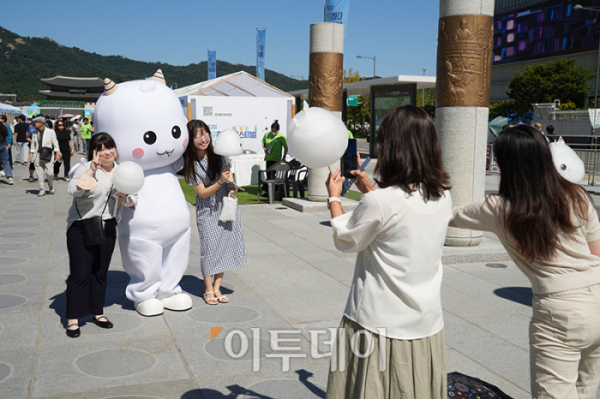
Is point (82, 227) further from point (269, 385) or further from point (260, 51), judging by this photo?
point (260, 51)

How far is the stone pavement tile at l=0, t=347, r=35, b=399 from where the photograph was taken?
3.21 meters

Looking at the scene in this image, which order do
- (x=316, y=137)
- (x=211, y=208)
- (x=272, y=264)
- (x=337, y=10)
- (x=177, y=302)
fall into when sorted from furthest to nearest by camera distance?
(x=337, y=10) → (x=272, y=264) → (x=211, y=208) → (x=177, y=302) → (x=316, y=137)

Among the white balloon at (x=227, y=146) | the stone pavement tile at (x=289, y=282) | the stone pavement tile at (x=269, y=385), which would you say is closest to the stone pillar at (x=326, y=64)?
the stone pavement tile at (x=289, y=282)

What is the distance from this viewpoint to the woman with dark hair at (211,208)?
4793 millimetres

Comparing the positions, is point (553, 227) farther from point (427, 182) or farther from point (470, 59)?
point (470, 59)

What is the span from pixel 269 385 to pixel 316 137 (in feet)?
5.76

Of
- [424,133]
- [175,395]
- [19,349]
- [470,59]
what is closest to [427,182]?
[424,133]

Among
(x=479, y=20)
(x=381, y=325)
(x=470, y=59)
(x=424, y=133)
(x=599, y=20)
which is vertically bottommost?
(x=381, y=325)

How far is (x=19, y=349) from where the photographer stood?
3.85 m

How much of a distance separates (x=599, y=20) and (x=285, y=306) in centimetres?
5659

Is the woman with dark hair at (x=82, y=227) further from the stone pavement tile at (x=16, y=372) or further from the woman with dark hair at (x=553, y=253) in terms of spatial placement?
the woman with dark hair at (x=553, y=253)

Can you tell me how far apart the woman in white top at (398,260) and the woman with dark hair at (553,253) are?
356mm

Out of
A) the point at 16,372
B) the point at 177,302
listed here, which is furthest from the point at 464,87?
the point at 16,372

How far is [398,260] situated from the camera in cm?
213
